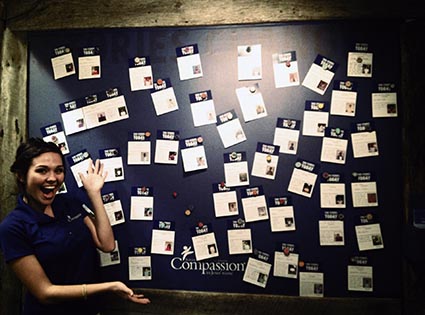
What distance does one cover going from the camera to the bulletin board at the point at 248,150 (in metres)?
2.20

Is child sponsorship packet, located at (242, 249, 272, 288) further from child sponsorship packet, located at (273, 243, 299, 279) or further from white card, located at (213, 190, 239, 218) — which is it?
white card, located at (213, 190, 239, 218)

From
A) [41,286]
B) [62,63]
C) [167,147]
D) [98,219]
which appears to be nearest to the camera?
[41,286]

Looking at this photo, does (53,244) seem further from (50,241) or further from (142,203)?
(142,203)

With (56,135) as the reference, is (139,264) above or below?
below

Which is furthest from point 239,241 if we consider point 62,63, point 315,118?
point 62,63

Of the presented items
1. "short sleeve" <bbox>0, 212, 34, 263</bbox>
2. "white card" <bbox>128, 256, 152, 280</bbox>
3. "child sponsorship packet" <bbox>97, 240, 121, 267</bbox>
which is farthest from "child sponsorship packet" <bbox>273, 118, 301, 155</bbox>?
"short sleeve" <bbox>0, 212, 34, 263</bbox>

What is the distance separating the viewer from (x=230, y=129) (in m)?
2.29

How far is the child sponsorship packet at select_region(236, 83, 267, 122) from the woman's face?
1.11 m

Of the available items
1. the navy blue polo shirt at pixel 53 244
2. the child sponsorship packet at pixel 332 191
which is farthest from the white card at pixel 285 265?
the navy blue polo shirt at pixel 53 244

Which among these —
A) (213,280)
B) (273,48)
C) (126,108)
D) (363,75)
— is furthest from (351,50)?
(213,280)

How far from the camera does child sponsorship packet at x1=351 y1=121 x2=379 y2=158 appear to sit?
2203 millimetres

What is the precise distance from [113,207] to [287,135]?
1171 millimetres

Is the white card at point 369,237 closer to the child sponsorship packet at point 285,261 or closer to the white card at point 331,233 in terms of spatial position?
the white card at point 331,233

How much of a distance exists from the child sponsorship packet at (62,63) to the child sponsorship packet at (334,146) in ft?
5.46
